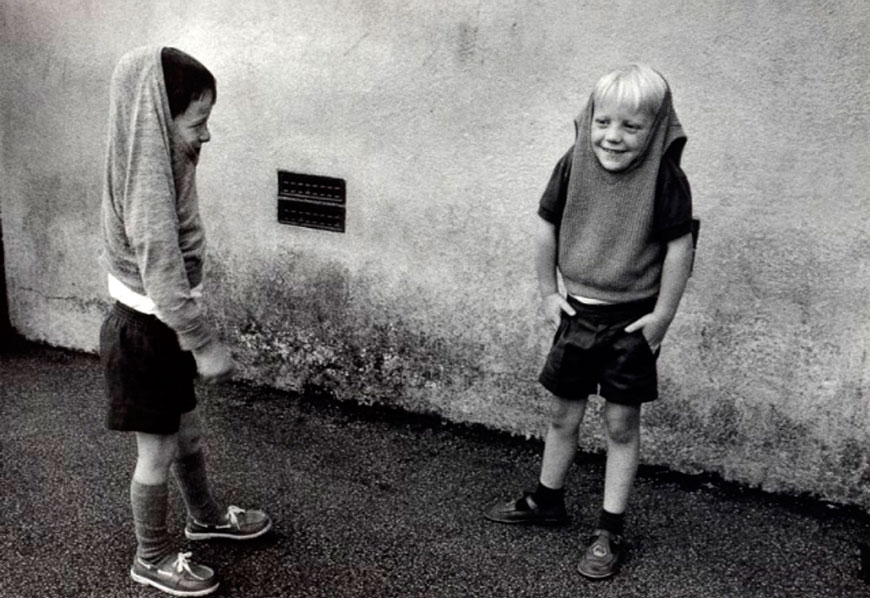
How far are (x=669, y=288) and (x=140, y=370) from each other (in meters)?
1.59

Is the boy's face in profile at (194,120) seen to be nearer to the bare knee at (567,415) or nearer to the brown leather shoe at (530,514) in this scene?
the bare knee at (567,415)

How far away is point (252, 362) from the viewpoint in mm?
4289

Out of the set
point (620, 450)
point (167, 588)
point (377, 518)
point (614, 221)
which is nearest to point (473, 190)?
point (614, 221)

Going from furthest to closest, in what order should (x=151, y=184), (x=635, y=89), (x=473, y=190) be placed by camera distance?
(x=473, y=190)
(x=635, y=89)
(x=151, y=184)

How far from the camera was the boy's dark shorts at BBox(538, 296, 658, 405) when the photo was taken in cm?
284

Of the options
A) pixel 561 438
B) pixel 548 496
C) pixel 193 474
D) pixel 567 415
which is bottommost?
pixel 548 496

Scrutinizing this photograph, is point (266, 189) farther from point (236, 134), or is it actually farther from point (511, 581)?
point (511, 581)

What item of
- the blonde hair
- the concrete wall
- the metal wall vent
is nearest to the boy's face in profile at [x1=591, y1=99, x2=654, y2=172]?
the blonde hair

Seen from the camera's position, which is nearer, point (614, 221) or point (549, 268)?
point (614, 221)

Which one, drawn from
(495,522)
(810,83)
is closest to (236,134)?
(495,522)

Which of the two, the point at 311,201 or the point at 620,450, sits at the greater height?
the point at 311,201

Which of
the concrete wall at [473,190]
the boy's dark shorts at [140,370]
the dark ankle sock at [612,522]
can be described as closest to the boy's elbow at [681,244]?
the concrete wall at [473,190]

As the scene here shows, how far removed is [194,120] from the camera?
8.14 ft

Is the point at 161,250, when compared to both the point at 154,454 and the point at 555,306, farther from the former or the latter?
the point at 555,306
